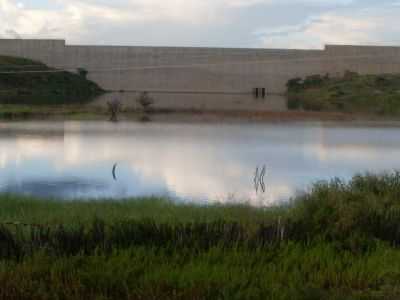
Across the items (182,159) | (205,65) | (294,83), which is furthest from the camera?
(294,83)

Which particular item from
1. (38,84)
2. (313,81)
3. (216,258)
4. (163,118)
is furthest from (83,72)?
(216,258)

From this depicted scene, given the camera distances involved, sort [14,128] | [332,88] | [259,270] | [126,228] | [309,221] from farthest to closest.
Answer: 1. [332,88]
2. [14,128]
3. [309,221]
4. [126,228]
5. [259,270]

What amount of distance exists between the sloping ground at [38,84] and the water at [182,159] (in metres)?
21.1

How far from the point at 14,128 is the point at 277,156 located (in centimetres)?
897

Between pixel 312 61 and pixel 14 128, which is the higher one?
pixel 312 61

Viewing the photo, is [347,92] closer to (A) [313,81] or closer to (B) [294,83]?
(A) [313,81]

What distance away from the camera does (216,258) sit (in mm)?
5203

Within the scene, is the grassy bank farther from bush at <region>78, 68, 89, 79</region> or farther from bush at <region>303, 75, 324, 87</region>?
bush at <region>78, 68, 89, 79</region>

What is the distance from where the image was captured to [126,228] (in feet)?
18.0

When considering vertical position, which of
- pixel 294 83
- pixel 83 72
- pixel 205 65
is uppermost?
pixel 205 65

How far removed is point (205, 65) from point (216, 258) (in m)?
51.9

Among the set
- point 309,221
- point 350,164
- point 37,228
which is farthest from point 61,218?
point 350,164

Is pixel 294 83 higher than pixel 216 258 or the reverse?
→ higher

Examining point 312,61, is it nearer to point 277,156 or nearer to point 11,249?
point 277,156
